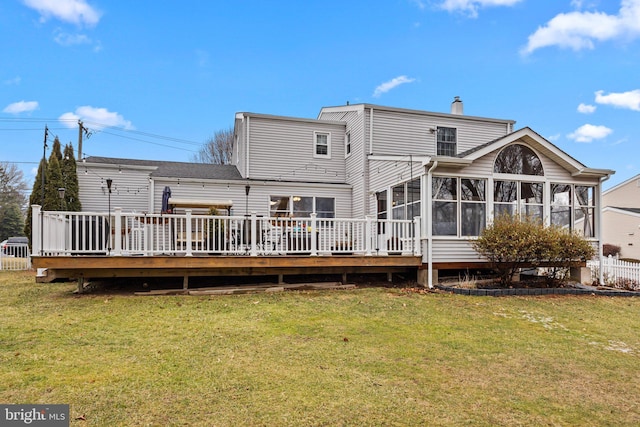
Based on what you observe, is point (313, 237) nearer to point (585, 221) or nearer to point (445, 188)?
point (445, 188)

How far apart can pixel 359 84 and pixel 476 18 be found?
10260 millimetres

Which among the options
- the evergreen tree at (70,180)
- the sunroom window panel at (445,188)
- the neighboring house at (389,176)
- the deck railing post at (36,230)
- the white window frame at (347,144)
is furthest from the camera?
the white window frame at (347,144)

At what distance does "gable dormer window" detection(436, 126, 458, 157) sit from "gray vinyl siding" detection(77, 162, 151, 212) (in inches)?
406

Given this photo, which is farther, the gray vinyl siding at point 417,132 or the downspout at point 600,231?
the gray vinyl siding at point 417,132

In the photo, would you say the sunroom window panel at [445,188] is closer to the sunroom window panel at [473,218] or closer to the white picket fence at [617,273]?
the sunroom window panel at [473,218]

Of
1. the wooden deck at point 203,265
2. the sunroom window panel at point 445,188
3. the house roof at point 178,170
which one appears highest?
the house roof at point 178,170

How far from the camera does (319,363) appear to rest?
12.9ft

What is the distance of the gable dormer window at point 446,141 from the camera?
13.7m

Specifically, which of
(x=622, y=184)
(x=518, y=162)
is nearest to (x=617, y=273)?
(x=518, y=162)

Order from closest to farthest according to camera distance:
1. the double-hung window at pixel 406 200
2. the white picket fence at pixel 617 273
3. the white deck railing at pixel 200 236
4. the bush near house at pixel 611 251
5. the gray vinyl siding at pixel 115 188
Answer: the white deck railing at pixel 200 236
the double-hung window at pixel 406 200
the white picket fence at pixel 617 273
the gray vinyl siding at pixel 115 188
the bush near house at pixel 611 251

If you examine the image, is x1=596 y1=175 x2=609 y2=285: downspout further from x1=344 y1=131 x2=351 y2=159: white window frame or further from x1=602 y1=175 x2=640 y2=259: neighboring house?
x1=602 y1=175 x2=640 y2=259: neighboring house

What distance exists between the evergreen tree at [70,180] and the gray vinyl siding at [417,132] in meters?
10.5

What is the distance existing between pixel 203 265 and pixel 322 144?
7.82m

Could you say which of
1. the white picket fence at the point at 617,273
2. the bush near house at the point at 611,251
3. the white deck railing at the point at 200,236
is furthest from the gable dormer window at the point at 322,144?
the bush near house at the point at 611,251
